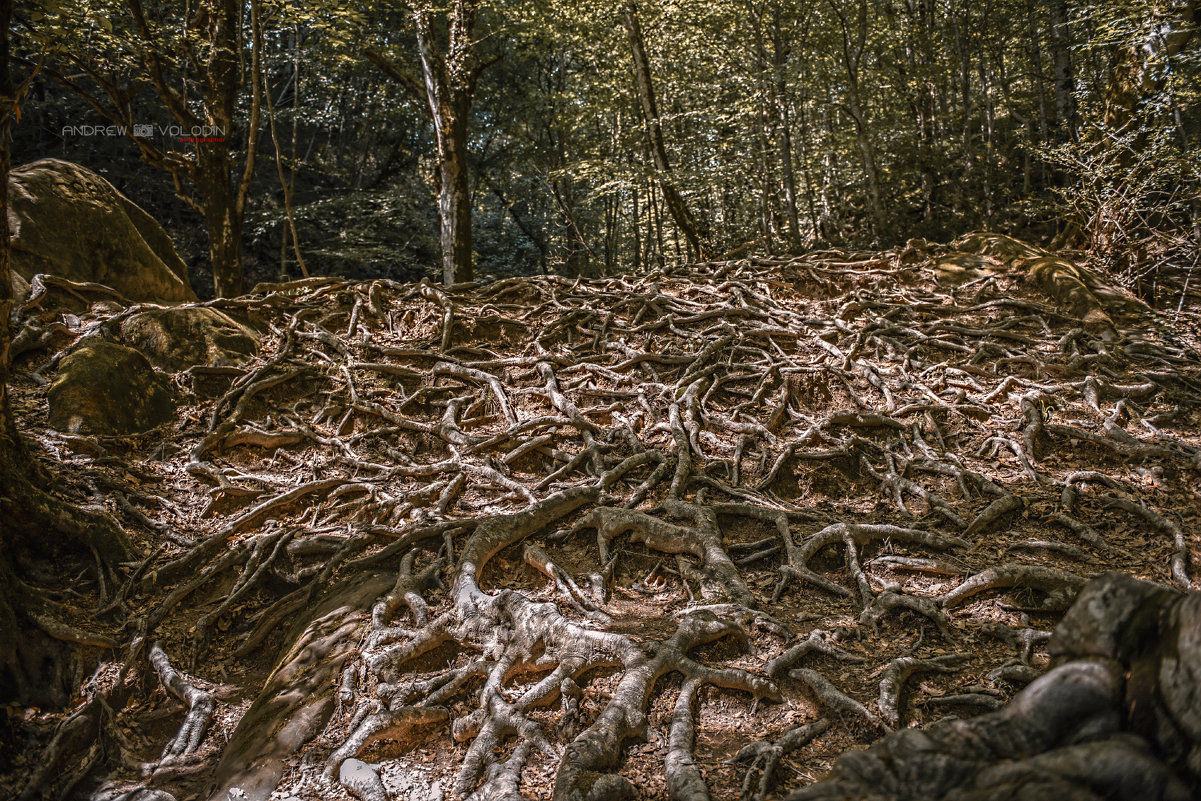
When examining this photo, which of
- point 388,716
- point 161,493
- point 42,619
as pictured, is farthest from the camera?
point 161,493

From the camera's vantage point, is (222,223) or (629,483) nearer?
(629,483)

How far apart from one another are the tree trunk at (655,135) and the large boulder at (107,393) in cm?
766

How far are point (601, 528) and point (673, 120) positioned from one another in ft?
41.8

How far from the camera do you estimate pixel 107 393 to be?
5512 mm

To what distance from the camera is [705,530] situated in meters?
4.23

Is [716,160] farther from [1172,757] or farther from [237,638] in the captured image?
[1172,757]

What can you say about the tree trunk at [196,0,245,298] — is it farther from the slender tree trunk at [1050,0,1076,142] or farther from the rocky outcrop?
the slender tree trunk at [1050,0,1076,142]

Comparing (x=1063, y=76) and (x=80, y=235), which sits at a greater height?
(x=1063, y=76)

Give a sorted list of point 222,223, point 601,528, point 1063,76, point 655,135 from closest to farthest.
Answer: point 601,528
point 222,223
point 655,135
point 1063,76

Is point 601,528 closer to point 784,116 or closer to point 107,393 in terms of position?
point 107,393

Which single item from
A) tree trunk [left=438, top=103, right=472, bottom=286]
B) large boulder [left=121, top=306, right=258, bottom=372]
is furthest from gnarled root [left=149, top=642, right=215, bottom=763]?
tree trunk [left=438, top=103, right=472, bottom=286]

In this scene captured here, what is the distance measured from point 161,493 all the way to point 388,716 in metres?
3.33

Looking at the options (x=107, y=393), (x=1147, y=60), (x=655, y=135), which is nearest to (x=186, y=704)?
(x=107, y=393)

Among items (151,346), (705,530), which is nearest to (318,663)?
(705,530)
